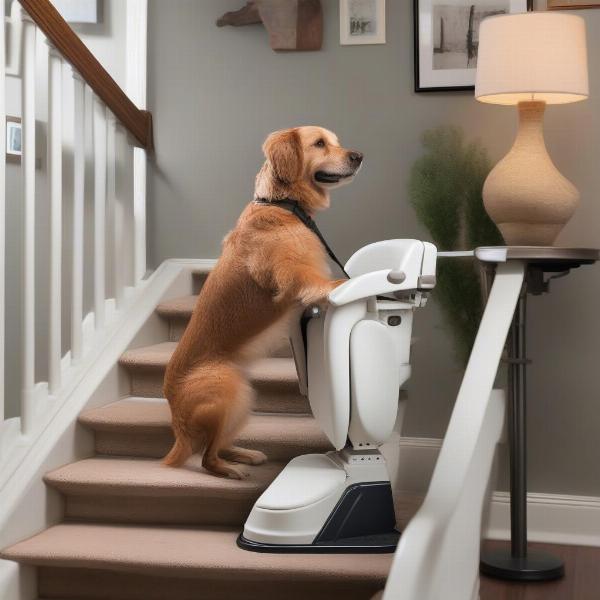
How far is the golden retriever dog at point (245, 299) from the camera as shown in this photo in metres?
2.72

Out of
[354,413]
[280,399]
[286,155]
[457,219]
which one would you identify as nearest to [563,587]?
[354,413]

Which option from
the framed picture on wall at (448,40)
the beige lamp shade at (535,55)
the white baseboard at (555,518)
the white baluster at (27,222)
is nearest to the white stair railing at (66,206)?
the white baluster at (27,222)

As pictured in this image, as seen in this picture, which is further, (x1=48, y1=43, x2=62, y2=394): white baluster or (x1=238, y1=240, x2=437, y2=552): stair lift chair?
(x1=48, y1=43, x2=62, y2=394): white baluster

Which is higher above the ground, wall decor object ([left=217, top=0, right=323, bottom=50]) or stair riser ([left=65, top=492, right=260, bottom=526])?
wall decor object ([left=217, top=0, right=323, bottom=50])

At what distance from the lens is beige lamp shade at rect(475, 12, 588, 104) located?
2.84 m

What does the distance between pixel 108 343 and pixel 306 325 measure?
113 cm

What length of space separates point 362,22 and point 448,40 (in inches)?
14.0

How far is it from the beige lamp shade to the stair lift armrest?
0.80 meters

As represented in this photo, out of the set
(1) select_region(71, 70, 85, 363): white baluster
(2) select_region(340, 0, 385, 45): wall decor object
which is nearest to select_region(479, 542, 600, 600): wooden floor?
(1) select_region(71, 70, 85, 363): white baluster

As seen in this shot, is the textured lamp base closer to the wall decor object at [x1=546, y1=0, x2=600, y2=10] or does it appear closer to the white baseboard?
the wall decor object at [x1=546, y1=0, x2=600, y2=10]

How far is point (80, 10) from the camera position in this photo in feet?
13.9

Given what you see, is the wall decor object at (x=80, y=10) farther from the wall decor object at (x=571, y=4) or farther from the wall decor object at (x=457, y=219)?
the wall decor object at (x=571, y=4)

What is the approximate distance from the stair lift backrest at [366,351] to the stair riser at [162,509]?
48cm

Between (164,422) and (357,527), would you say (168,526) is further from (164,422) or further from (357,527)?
(357,527)
